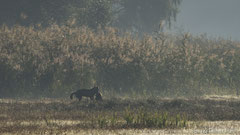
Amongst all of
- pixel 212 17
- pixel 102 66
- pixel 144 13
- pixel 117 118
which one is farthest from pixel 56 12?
pixel 212 17

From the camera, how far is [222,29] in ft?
431

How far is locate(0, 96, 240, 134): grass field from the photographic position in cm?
1374

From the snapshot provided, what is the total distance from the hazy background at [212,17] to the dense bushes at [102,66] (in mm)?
89758

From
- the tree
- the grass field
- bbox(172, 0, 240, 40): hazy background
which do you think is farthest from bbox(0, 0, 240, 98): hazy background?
bbox(172, 0, 240, 40): hazy background

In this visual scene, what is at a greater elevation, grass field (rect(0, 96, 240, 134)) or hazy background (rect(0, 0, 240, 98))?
hazy background (rect(0, 0, 240, 98))

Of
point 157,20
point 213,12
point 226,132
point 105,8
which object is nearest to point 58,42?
point 226,132

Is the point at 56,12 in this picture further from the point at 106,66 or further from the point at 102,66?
the point at 106,66

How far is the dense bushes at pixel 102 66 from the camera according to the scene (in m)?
26.2

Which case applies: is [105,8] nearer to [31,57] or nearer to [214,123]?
[31,57]

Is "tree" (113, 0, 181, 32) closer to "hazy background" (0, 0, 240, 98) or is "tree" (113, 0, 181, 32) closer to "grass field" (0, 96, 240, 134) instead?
"hazy background" (0, 0, 240, 98)

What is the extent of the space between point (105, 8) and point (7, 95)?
71.5 ft

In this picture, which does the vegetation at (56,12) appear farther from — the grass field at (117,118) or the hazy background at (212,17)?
the hazy background at (212,17)

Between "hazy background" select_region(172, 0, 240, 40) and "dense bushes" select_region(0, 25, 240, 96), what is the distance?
3534 inches

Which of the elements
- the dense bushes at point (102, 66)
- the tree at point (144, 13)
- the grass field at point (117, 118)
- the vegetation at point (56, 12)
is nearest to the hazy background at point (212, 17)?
the tree at point (144, 13)
